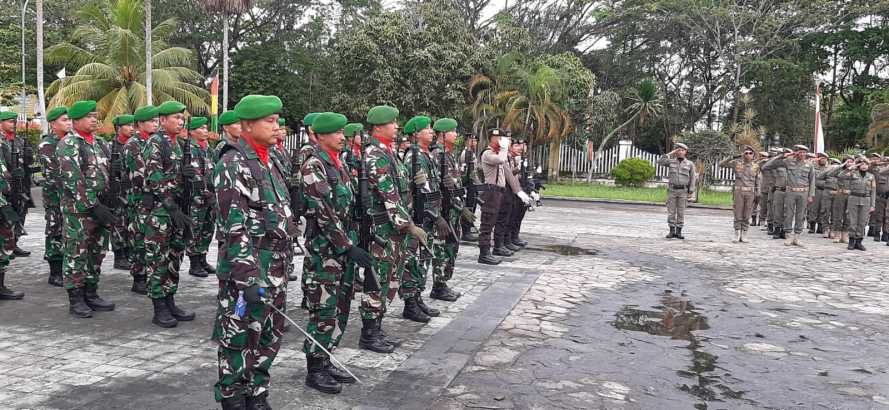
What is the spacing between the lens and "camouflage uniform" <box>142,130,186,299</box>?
5.71 m

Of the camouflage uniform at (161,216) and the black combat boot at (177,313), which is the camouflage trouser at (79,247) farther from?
the black combat boot at (177,313)

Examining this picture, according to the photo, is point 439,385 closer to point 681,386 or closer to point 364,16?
point 681,386

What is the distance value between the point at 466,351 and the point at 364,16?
28084 millimetres

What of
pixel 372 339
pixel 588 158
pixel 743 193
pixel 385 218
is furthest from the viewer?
pixel 588 158

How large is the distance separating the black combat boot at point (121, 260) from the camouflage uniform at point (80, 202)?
2018 millimetres

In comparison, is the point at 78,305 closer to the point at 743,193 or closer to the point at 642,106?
the point at 743,193

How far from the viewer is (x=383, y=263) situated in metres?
5.04

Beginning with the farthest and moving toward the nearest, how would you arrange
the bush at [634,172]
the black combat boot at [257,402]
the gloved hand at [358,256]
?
the bush at [634,172]
the gloved hand at [358,256]
the black combat boot at [257,402]

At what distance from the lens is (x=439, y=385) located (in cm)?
449

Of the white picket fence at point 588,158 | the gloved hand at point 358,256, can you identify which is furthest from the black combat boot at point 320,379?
the white picket fence at point 588,158

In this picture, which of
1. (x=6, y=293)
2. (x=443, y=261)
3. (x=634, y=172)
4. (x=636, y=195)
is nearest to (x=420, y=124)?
(x=443, y=261)

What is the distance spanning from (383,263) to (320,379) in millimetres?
1033

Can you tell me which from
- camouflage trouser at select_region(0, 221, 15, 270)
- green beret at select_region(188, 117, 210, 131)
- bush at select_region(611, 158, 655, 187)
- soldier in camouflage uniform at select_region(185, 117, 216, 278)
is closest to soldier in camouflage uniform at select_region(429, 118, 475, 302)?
soldier in camouflage uniform at select_region(185, 117, 216, 278)

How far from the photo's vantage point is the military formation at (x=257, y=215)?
3.59m
